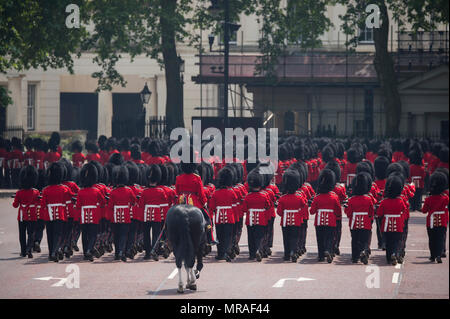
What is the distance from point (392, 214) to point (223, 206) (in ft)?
8.69

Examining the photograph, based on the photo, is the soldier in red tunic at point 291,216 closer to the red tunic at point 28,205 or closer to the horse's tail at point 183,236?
the horse's tail at point 183,236

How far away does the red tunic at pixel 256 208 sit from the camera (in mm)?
17047

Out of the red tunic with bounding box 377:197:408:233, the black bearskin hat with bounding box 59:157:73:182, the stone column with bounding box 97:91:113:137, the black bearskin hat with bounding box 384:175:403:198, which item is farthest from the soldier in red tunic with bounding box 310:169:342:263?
the stone column with bounding box 97:91:113:137

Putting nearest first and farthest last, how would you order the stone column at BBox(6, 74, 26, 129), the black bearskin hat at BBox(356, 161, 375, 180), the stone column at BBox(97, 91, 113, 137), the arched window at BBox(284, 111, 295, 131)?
the black bearskin hat at BBox(356, 161, 375, 180) → the arched window at BBox(284, 111, 295, 131) → the stone column at BBox(6, 74, 26, 129) → the stone column at BBox(97, 91, 113, 137)

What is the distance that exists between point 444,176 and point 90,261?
5.50m

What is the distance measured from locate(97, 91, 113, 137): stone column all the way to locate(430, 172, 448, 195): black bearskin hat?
37.4m

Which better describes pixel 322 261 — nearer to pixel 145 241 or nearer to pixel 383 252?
pixel 383 252

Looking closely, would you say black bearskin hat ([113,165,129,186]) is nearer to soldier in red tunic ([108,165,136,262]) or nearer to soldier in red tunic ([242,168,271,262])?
soldier in red tunic ([108,165,136,262])

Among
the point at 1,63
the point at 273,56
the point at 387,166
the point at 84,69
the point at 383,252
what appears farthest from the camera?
the point at 84,69

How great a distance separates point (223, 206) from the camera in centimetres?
1716

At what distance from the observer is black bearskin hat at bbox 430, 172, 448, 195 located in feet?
52.7

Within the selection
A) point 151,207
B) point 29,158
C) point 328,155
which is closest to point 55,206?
point 151,207
